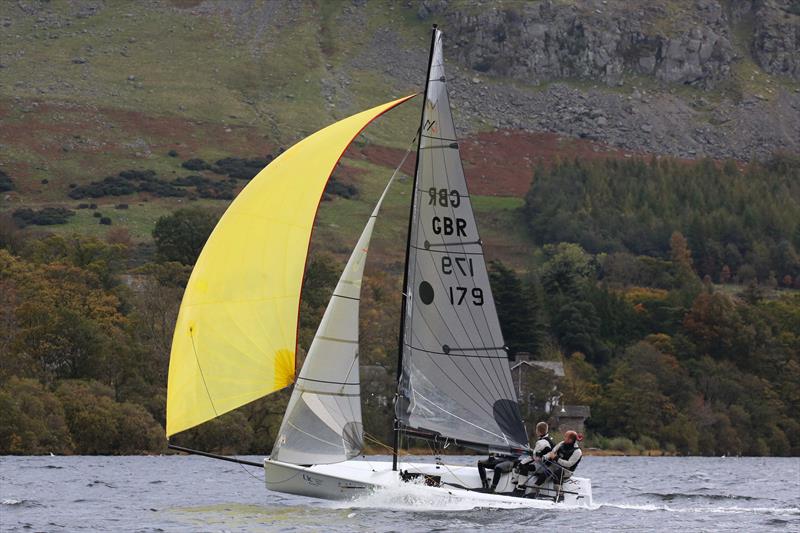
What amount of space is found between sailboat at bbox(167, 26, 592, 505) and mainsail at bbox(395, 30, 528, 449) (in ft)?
0.09

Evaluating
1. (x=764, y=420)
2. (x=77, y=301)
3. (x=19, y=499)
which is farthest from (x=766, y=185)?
(x=19, y=499)

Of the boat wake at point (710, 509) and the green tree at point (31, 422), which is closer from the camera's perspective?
the boat wake at point (710, 509)

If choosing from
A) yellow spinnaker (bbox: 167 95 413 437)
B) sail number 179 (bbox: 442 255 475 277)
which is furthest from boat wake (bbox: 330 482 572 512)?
sail number 179 (bbox: 442 255 475 277)

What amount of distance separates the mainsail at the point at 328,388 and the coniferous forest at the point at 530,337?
97.9 ft

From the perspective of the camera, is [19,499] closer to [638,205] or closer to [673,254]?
[673,254]

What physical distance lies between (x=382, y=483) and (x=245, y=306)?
459 centimetres

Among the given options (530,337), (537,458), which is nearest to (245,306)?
(537,458)

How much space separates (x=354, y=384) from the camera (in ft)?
104

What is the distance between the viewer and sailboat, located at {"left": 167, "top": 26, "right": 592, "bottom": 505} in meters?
29.9

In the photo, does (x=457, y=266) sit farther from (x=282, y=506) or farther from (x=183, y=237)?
(x=183, y=237)

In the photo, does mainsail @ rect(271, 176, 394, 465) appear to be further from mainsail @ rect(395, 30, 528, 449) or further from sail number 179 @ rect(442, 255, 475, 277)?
sail number 179 @ rect(442, 255, 475, 277)

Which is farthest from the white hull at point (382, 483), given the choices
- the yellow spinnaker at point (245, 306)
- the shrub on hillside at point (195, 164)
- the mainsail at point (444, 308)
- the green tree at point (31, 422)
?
the shrub on hillside at point (195, 164)

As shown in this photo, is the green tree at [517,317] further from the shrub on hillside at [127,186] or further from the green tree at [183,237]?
the shrub on hillside at [127,186]

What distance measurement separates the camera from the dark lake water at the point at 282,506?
30656mm
